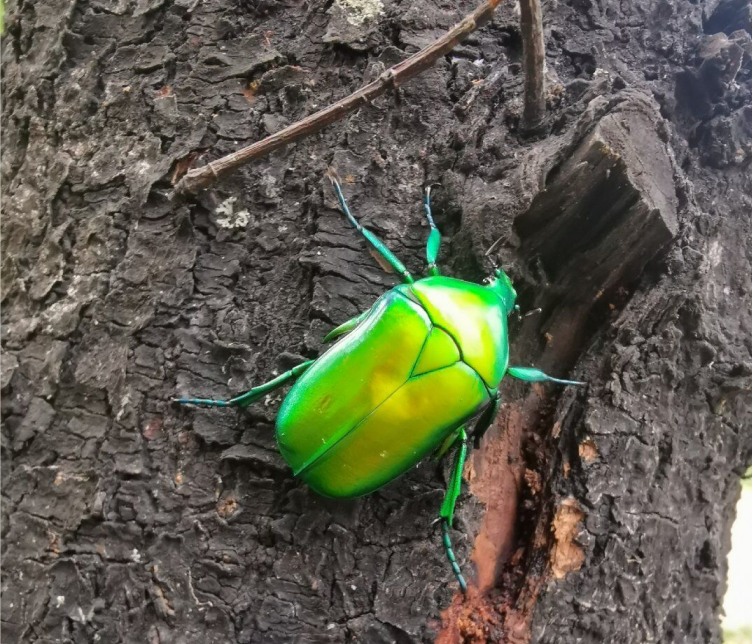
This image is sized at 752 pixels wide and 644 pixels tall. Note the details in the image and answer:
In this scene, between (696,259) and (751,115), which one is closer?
(696,259)

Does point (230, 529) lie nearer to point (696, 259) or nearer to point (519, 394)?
point (519, 394)

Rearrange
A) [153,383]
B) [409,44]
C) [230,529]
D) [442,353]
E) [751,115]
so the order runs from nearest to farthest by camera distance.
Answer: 1. [230,529]
2. [153,383]
3. [442,353]
4. [409,44]
5. [751,115]

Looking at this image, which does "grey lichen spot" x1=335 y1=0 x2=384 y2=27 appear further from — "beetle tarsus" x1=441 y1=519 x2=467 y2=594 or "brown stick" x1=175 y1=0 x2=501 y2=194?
"beetle tarsus" x1=441 y1=519 x2=467 y2=594

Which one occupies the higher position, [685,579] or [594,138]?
[594,138]

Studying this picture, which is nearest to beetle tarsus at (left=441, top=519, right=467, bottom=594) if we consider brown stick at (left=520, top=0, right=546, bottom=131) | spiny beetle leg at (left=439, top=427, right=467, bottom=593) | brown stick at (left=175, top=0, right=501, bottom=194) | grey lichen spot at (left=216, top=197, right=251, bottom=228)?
spiny beetle leg at (left=439, top=427, right=467, bottom=593)

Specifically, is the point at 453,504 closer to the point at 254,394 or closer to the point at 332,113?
the point at 254,394

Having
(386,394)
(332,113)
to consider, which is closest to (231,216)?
(332,113)

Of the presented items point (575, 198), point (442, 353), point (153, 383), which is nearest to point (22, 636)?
point (153, 383)
